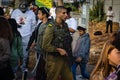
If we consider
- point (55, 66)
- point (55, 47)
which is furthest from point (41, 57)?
point (55, 47)

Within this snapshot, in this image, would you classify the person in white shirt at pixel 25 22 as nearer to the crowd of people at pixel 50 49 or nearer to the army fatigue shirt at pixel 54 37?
the crowd of people at pixel 50 49

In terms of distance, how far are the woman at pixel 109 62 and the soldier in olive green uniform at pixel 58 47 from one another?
10.4 ft

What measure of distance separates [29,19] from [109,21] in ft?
55.5

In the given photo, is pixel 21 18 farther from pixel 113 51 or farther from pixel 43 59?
pixel 113 51

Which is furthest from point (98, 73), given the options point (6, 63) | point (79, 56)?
point (79, 56)

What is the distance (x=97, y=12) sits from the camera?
30.8 metres

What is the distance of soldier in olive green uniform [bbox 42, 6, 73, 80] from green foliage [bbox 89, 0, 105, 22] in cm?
2295

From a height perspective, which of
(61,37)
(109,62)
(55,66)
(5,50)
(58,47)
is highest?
(109,62)

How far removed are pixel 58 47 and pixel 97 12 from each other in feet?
77.5

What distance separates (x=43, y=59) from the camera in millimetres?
7699

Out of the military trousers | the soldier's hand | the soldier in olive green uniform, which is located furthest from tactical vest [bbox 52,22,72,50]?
the military trousers

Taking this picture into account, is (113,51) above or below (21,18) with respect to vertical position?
above

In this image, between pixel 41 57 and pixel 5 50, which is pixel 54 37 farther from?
pixel 5 50

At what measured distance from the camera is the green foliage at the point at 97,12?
30.6 metres
